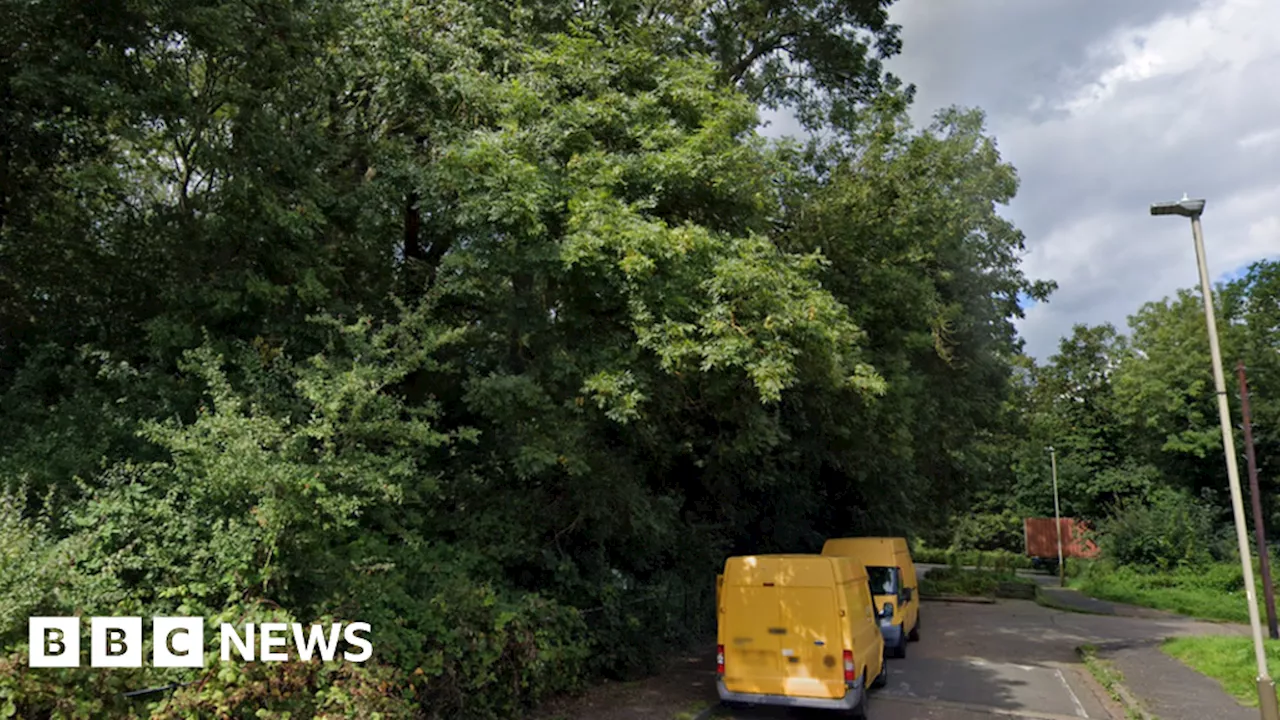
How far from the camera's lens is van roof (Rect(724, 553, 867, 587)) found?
988cm

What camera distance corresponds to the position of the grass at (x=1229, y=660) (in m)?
12.4

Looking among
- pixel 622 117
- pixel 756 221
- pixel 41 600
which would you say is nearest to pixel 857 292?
pixel 756 221

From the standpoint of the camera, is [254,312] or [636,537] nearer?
[254,312]

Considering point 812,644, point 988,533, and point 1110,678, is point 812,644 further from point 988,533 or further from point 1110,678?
point 988,533

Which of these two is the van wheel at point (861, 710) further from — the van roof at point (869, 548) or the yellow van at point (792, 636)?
the van roof at point (869, 548)

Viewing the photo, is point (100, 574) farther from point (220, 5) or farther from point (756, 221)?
point (756, 221)

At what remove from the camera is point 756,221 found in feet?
39.7

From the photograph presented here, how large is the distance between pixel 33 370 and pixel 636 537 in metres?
8.69

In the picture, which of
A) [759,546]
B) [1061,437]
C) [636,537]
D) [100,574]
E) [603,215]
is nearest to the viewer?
[100,574]

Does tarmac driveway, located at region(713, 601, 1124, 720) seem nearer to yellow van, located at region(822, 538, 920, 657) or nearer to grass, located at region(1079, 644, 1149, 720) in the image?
grass, located at region(1079, 644, 1149, 720)

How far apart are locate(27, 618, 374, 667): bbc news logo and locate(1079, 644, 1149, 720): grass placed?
34.1 ft

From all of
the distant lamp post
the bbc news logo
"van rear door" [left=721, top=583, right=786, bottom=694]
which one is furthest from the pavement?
the distant lamp post

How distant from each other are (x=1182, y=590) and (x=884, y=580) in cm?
2177

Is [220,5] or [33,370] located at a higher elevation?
[220,5]
